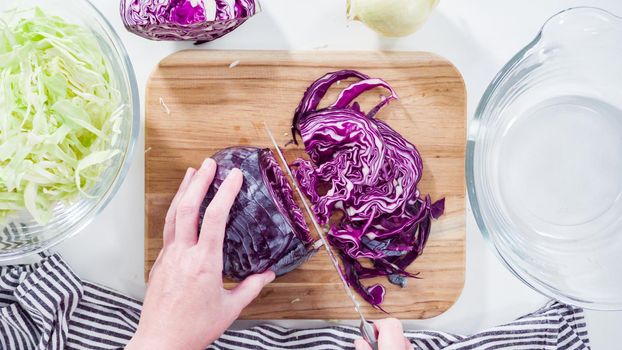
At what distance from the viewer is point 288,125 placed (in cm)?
131

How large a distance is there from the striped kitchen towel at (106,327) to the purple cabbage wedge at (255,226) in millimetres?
195

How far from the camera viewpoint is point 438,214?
132 centimetres

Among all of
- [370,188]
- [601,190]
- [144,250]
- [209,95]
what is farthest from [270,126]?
[601,190]

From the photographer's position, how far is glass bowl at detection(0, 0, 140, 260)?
1.15 m

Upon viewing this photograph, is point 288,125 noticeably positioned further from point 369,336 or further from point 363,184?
point 369,336

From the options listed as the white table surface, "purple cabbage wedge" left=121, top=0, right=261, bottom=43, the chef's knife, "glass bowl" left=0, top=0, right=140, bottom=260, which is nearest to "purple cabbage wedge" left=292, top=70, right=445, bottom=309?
the chef's knife

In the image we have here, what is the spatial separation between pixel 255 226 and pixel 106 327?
0.45 metres

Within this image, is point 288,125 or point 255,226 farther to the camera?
point 288,125

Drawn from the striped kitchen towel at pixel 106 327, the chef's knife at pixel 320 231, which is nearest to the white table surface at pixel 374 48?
the striped kitchen towel at pixel 106 327

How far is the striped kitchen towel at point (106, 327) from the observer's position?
4.22 feet

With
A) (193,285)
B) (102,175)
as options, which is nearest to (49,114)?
(102,175)

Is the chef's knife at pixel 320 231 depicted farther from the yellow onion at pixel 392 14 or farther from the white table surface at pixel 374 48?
the yellow onion at pixel 392 14

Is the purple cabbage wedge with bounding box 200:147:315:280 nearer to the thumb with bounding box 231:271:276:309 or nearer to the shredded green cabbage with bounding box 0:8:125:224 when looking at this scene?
the thumb with bounding box 231:271:276:309

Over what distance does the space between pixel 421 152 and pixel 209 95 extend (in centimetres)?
50
